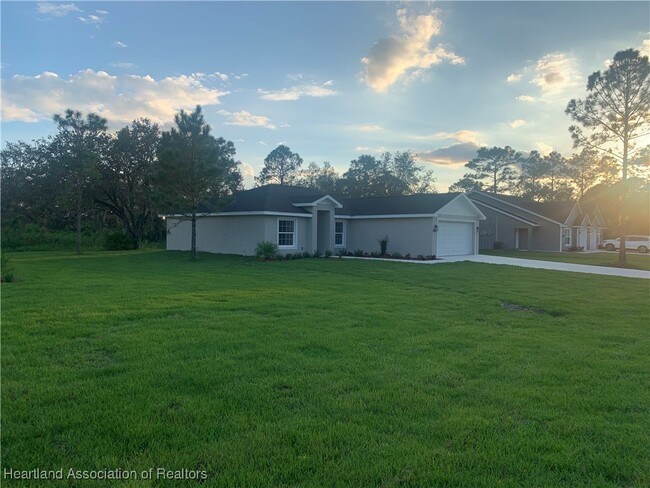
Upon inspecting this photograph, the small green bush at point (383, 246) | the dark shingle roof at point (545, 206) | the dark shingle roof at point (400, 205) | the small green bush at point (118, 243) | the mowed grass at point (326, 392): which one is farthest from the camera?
the dark shingle roof at point (545, 206)

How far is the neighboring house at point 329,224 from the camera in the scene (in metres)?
24.0

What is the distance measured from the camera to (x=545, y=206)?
132ft

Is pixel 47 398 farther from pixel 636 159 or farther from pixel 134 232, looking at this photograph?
pixel 134 232

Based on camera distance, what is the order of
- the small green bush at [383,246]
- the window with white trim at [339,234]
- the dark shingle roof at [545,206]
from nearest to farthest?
the small green bush at [383,246] < the window with white trim at [339,234] < the dark shingle roof at [545,206]

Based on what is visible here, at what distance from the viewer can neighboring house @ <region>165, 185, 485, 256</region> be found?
2403cm

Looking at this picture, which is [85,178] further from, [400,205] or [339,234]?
[400,205]

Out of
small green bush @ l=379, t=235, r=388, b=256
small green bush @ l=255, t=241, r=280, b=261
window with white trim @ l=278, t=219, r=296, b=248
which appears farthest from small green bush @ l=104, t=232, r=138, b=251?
small green bush @ l=379, t=235, r=388, b=256

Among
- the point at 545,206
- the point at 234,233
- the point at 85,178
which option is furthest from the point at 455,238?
the point at 85,178

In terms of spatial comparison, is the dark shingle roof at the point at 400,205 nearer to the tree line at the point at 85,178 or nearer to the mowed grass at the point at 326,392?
the tree line at the point at 85,178

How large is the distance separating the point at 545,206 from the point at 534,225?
4155 mm

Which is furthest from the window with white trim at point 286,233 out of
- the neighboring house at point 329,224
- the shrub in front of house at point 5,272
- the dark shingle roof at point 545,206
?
the dark shingle roof at point 545,206

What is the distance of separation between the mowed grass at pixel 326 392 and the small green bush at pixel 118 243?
21.9 meters

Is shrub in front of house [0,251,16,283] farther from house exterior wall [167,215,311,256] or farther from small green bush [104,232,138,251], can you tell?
small green bush [104,232,138,251]

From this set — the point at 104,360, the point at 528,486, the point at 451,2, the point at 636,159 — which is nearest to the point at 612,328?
the point at 528,486
